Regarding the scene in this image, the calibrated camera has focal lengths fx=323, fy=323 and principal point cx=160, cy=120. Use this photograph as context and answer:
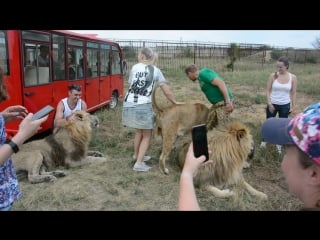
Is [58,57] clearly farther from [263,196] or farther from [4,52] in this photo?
[263,196]

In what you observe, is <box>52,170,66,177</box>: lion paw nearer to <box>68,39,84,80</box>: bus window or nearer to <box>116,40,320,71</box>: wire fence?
<box>68,39,84,80</box>: bus window

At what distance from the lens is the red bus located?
5473 millimetres

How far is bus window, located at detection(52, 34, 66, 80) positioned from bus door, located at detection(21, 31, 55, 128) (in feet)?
0.72

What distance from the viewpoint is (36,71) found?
614 cm

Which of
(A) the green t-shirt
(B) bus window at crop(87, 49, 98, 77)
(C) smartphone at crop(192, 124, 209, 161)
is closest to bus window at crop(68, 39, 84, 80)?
(B) bus window at crop(87, 49, 98, 77)

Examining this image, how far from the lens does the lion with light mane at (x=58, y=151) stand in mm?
4574

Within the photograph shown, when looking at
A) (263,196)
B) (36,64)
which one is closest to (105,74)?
(36,64)

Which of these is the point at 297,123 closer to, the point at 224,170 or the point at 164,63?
the point at 224,170

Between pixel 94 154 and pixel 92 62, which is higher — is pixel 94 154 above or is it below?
below

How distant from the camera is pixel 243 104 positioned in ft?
36.2

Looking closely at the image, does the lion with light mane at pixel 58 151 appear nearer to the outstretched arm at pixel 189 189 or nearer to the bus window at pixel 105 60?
the outstretched arm at pixel 189 189

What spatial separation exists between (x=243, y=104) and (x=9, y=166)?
9.66 metres

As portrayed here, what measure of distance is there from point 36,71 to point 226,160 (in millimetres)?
4067

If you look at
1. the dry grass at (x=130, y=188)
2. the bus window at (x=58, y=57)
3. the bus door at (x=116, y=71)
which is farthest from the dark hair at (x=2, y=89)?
the bus door at (x=116, y=71)
